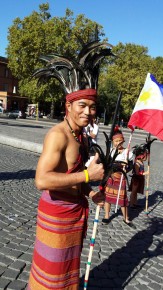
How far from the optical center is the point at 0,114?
51.1 metres

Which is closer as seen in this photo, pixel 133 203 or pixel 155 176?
pixel 133 203

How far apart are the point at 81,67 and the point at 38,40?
4399 centimetres

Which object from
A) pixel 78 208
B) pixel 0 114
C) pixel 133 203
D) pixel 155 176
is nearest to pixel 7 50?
pixel 0 114

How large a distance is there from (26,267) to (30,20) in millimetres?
47330

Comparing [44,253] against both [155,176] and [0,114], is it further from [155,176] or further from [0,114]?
[0,114]

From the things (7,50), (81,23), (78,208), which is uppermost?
(81,23)

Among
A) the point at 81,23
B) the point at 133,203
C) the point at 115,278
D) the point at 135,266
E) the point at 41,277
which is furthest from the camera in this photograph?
the point at 81,23

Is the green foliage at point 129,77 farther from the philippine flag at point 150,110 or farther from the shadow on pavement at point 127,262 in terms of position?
the shadow on pavement at point 127,262

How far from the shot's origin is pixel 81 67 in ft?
9.16

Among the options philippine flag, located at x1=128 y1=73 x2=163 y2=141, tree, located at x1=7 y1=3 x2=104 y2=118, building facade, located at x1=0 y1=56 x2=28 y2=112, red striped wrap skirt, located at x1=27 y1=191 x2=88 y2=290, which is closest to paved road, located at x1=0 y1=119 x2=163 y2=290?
red striped wrap skirt, located at x1=27 y1=191 x2=88 y2=290

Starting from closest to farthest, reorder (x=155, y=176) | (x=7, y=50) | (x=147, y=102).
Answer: (x=147, y=102), (x=155, y=176), (x=7, y=50)

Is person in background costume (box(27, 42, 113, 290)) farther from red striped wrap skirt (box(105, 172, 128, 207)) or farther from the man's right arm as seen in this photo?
red striped wrap skirt (box(105, 172, 128, 207))

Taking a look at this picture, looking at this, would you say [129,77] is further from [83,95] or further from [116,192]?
[83,95]

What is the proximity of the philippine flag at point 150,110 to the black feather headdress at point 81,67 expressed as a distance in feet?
6.57
